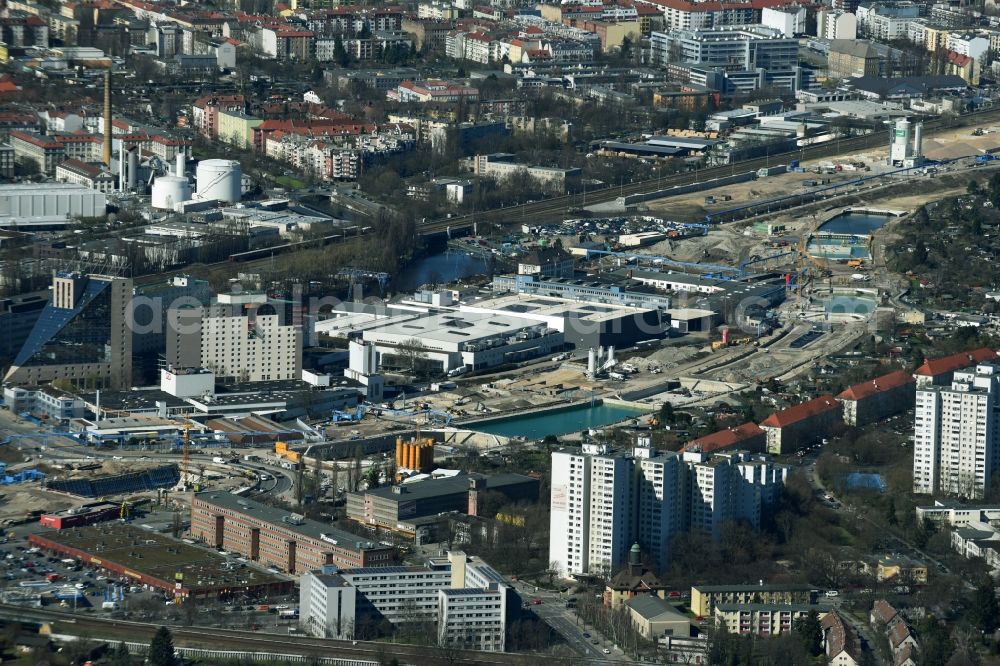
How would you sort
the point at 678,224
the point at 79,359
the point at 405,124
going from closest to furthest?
the point at 79,359 → the point at 678,224 → the point at 405,124

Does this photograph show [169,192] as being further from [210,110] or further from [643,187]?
[643,187]

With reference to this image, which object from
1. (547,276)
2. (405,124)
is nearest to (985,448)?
(547,276)

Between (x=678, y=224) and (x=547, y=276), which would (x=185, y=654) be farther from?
(x=678, y=224)

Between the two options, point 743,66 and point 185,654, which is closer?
point 185,654

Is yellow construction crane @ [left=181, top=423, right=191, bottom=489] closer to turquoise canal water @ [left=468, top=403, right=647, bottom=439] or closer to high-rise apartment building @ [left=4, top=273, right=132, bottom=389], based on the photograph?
high-rise apartment building @ [left=4, top=273, right=132, bottom=389]

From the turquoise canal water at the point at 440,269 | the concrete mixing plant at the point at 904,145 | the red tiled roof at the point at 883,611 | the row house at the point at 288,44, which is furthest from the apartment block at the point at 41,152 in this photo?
the red tiled roof at the point at 883,611
